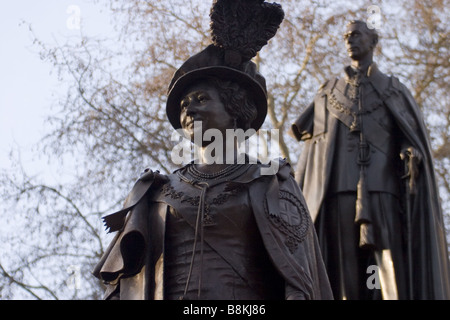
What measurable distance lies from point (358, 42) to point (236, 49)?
149 inches

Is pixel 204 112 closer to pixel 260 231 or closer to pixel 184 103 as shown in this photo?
pixel 184 103

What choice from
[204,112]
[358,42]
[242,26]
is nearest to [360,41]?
[358,42]

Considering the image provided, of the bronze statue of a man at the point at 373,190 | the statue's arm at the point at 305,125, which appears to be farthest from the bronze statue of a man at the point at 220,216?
the statue's arm at the point at 305,125

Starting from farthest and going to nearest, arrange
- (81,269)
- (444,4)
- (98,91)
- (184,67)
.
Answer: (444,4) → (98,91) → (81,269) → (184,67)

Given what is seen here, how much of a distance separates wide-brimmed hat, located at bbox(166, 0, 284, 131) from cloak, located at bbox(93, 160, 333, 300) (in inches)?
16.4

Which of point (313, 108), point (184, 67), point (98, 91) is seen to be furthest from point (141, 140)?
point (184, 67)

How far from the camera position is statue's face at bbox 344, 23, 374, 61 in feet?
35.8

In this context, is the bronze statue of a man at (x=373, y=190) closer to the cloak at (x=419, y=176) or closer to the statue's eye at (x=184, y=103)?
the cloak at (x=419, y=176)

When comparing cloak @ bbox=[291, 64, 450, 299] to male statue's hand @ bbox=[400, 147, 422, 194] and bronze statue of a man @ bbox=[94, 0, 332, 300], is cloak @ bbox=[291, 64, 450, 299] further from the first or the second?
bronze statue of a man @ bbox=[94, 0, 332, 300]

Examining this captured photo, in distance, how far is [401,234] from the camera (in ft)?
33.3

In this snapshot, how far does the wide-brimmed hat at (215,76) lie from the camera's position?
7195 mm

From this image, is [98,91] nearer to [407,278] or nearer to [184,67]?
[407,278]

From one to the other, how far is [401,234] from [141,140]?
304 inches

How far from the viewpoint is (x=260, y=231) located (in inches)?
265
